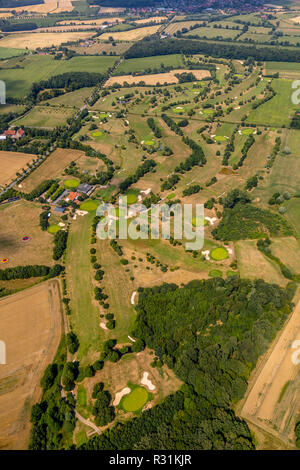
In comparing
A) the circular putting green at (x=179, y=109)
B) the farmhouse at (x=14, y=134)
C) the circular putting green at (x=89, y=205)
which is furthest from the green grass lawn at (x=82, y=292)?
the circular putting green at (x=179, y=109)

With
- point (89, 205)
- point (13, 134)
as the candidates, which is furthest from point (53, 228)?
point (13, 134)

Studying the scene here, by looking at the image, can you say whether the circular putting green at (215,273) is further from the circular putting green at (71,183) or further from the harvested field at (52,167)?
the harvested field at (52,167)

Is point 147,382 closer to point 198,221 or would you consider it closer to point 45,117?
point 198,221

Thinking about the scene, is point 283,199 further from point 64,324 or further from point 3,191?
point 3,191

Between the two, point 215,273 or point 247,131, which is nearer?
point 215,273

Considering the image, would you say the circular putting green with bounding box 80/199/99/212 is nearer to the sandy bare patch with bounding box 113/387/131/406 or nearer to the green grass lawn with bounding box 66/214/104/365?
the green grass lawn with bounding box 66/214/104/365
